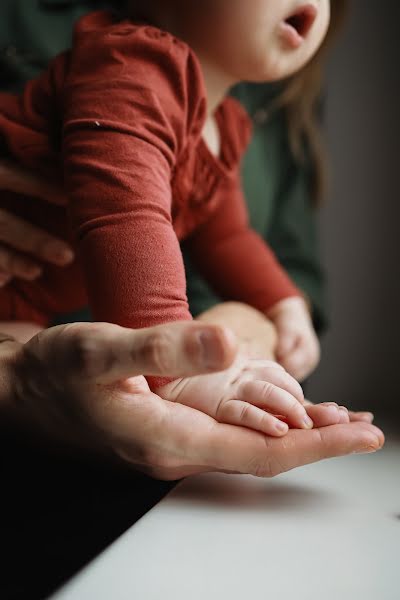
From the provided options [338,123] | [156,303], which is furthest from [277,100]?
[156,303]

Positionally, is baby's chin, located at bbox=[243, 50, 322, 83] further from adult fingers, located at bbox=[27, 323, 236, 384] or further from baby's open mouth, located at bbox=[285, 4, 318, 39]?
adult fingers, located at bbox=[27, 323, 236, 384]

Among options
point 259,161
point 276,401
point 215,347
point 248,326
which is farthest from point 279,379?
point 259,161

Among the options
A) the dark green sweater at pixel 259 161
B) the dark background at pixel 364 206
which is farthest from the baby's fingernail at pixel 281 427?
the dark background at pixel 364 206

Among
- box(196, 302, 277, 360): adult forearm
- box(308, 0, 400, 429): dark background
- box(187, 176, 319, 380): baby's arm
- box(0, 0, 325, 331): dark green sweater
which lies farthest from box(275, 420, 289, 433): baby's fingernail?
box(308, 0, 400, 429): dark background

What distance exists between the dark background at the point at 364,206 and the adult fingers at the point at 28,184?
60 cm

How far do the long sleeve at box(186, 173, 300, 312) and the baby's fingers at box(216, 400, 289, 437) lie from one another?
350mm

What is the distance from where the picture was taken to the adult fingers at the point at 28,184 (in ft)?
1.89

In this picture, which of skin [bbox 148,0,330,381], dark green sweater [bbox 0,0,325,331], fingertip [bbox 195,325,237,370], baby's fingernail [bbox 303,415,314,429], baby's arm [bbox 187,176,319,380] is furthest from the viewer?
dark green sweater [bbox 0,0,325,331]

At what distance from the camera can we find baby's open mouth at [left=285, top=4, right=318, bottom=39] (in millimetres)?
540

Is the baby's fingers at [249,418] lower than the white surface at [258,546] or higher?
higher

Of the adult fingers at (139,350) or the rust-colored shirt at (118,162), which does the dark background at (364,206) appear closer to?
the rust-colored shirt at (118,162)

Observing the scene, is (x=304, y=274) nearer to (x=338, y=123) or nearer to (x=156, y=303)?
(x=338, y=123)

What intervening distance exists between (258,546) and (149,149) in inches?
11.8

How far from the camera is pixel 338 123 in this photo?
1.10 m
